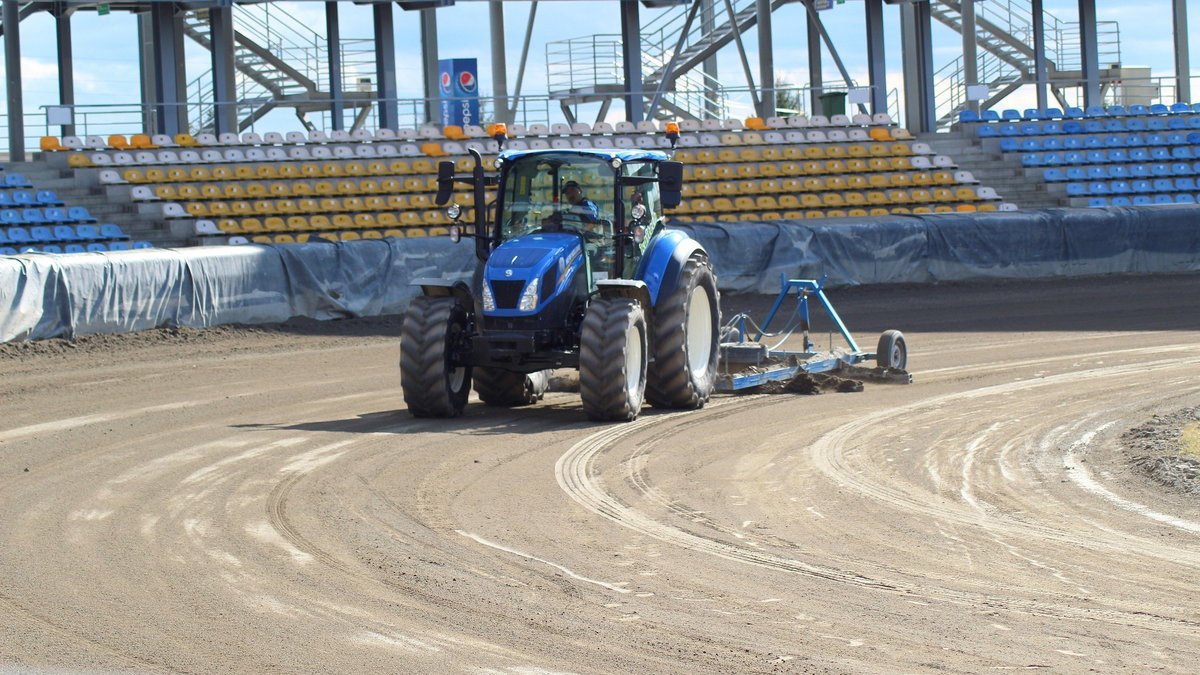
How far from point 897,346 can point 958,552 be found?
7.87 meters

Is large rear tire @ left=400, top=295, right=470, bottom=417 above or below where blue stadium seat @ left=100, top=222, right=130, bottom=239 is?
below

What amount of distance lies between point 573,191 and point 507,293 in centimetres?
118

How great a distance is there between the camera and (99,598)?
6602mm

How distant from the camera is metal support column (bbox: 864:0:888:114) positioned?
34.6 m

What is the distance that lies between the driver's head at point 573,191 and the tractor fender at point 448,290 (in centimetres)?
122

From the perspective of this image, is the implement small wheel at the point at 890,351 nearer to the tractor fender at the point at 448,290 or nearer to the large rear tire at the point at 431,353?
the tractor fender at the point at 448,290

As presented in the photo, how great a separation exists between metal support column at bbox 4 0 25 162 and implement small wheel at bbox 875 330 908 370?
2022 cm

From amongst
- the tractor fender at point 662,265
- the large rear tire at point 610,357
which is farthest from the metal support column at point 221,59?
the large rear tire at point 610,357

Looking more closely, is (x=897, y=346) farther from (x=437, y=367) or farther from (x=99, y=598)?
(x=99, y=598)

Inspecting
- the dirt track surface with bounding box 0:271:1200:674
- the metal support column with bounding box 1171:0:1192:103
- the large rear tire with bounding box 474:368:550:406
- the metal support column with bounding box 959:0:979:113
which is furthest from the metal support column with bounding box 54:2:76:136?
the metal support column with bounding box 1171:0:1192:103

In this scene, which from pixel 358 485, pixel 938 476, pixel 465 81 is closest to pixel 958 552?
pixel 938 476

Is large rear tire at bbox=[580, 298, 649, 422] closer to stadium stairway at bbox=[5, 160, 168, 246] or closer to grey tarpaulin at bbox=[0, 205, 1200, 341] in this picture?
grey tarpaulin at bbox=[0, 205, 1200, 341]

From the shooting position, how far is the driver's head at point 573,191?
12.5 m

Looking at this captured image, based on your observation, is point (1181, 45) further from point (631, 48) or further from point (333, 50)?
point (333, 50)
